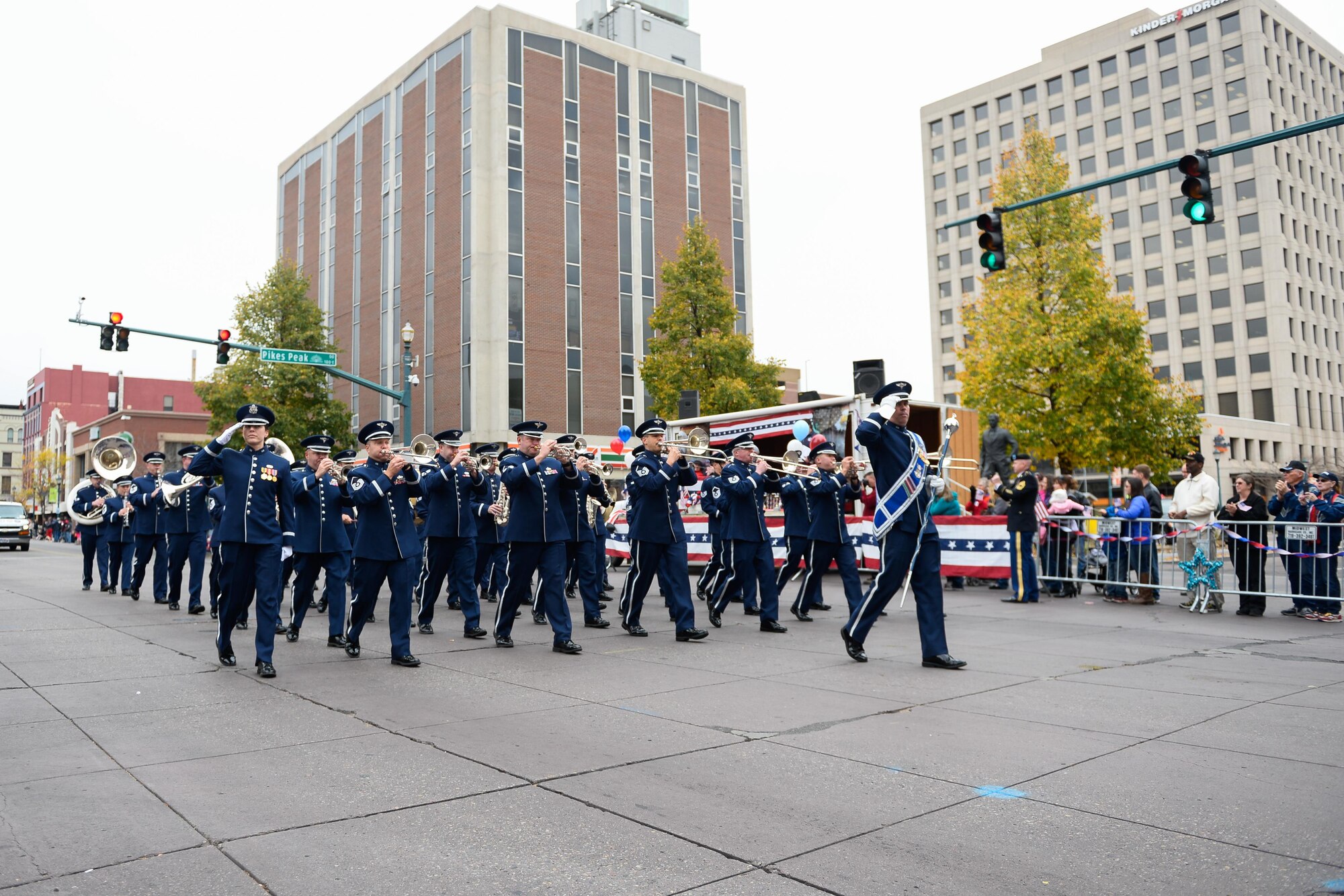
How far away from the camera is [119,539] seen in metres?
17.4

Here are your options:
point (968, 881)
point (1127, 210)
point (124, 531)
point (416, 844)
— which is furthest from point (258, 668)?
point (1127, 210)

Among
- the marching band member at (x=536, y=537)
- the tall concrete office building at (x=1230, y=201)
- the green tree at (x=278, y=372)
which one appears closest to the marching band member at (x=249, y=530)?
the marching band member at (x=536, y=537)

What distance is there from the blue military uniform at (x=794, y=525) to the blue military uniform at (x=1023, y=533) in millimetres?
3436

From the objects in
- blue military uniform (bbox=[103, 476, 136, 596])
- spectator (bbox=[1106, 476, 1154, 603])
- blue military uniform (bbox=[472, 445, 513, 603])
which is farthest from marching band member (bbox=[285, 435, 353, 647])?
spectator (bbox=[1106, 476, 1154, 603])

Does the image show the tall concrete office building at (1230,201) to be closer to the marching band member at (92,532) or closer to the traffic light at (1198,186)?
the traffic light at (1198,186)

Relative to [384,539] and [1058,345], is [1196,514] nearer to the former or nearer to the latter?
[384,539]

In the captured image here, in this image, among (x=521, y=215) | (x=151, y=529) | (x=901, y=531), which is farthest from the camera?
(x=521, y=215)

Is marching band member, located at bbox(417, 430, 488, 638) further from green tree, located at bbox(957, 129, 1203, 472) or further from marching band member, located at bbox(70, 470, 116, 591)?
green tree, located at bbox(957, 129, 1203, 472)

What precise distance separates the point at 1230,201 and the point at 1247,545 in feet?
209

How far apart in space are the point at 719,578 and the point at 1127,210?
68.4m

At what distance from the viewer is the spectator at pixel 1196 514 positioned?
13188 mm

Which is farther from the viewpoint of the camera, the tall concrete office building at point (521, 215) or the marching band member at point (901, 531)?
the tall concrete office building at point (521, 215)

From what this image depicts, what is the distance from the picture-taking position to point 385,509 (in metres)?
8.82

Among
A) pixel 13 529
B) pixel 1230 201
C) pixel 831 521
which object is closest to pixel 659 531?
pixel 831 521
